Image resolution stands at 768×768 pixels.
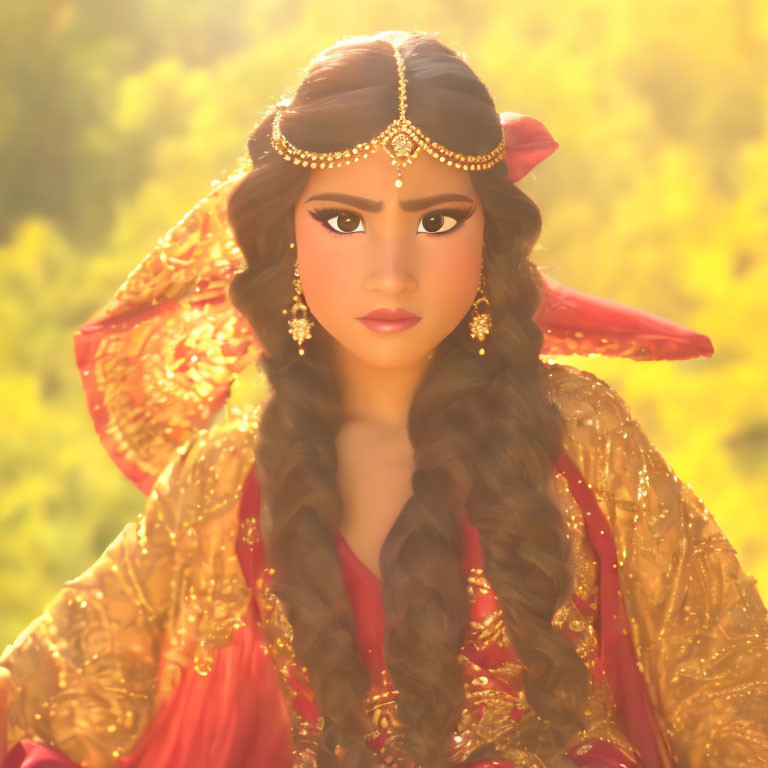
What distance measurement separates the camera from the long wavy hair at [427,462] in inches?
84.2

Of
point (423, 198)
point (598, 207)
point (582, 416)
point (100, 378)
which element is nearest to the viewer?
point (423, 198)

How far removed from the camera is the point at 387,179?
2125 mm

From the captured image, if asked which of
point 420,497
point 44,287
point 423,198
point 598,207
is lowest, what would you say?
point 420,497

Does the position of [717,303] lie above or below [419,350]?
above

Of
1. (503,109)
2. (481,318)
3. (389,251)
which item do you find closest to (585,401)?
(481,318)

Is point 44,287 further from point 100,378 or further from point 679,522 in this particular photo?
point 679,522

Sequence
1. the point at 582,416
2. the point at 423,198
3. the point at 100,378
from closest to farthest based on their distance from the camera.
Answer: the point at 423,198, the point at 582,416, the point at 100,378

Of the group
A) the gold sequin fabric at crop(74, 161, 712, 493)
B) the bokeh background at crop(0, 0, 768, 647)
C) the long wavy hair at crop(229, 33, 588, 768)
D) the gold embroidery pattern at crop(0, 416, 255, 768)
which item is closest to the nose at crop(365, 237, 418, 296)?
the long wavy hair at crop(229, 33, 588, 768)

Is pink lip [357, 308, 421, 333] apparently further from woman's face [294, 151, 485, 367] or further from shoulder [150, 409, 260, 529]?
shoulder [150, 409, 260, 529]

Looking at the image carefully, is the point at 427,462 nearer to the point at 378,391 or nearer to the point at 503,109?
the point at 378,391

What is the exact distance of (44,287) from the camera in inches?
152

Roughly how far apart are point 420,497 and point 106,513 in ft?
6.02

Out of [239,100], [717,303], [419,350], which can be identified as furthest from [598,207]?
[419,350]

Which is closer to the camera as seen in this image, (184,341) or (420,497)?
(420,497)
